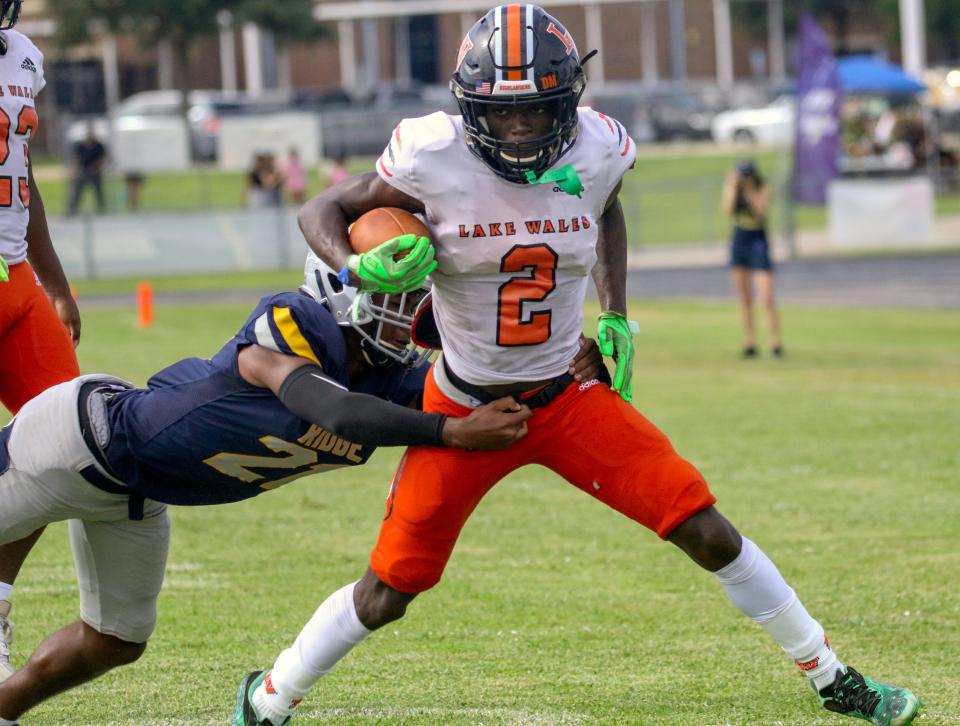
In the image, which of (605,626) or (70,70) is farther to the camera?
(70,70)

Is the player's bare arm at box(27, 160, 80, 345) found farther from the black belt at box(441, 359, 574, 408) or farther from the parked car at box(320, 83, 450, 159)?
the parked car at box(320, 83, 450, 159)

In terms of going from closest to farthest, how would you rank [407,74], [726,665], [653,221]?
[726,665]
[653,221]
[407,74]

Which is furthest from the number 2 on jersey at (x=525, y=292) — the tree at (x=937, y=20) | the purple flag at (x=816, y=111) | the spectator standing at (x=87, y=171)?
the tree at (x=937, y=20)

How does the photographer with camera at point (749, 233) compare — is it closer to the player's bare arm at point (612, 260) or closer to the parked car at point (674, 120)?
the player's bare arm at point (612, 260)

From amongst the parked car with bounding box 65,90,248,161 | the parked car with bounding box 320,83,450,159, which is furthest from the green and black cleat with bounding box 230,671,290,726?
the parked car with bounding box 320,83,450,159

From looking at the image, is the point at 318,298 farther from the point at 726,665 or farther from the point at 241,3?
the point at 241,3

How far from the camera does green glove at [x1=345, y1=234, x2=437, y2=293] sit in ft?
13.5

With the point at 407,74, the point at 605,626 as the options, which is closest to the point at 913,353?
the point at 605,626

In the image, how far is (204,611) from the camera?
21.1 feet

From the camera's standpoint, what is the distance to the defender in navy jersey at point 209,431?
4309 mm

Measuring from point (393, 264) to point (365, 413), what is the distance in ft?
1.43

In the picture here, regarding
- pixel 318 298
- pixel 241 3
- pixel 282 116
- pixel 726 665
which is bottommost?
pixel 726 665

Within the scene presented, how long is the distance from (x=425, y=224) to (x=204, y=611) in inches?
106

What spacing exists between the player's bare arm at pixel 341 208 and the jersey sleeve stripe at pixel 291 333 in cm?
20
